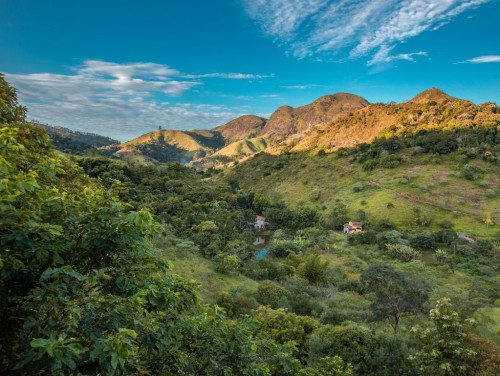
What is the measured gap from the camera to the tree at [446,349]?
33.7 ft

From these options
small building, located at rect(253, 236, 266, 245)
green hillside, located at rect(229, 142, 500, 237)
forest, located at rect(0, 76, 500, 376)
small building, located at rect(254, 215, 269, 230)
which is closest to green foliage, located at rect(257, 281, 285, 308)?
forest, located at rect(0, 76, 500, 376)

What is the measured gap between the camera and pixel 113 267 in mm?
4480

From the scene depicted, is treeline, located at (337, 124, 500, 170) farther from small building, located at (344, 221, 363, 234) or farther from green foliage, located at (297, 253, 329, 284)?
green foliage, located at (297, 253, 329, 284)

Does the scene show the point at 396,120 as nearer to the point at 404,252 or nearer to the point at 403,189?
the point at 403,189

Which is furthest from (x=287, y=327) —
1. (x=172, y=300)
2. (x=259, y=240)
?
(x=259, y=240)

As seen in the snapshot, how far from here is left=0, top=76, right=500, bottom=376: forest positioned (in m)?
3.48

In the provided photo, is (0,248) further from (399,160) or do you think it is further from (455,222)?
(399,160)

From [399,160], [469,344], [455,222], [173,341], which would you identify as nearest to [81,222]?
[173,341]

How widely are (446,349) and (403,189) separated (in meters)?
64.1

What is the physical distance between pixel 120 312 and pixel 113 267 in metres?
1.00

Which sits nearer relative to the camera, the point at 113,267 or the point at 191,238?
the point at 113,267

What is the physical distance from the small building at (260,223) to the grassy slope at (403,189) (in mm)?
13396

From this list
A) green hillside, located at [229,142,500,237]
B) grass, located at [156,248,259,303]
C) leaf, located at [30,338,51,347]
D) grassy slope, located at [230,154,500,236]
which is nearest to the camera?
leaf, located at [30,338,51,347]

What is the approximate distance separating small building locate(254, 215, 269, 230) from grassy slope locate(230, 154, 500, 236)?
13396 mm
